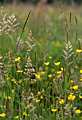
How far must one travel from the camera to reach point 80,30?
6.72 metres

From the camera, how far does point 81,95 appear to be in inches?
128

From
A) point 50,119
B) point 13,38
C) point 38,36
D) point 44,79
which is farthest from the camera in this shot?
point 38,36

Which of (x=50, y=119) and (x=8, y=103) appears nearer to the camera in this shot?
(x=50, y=119)

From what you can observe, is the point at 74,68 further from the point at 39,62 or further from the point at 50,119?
the point at 50,119

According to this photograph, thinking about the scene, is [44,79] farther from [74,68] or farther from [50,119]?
[50,119]

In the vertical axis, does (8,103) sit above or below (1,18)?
below

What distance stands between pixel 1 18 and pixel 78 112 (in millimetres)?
1109

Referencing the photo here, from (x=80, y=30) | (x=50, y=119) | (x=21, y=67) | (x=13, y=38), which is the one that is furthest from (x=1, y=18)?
(x=80, y=30)

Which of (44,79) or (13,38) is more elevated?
(13,38)

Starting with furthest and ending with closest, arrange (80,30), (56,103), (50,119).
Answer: (80,30) < (56,103) < (50,119)

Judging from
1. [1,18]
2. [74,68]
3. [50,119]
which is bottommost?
[50,119]

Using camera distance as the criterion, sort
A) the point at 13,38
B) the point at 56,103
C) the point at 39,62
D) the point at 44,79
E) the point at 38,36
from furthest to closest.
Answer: the point at 38,36 → the point at 13,38 → the point at 39,62 → the point at 44,79 → the point at 56,103

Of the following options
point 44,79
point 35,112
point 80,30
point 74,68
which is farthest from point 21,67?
point 80,30

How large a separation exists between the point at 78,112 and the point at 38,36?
284 cm
